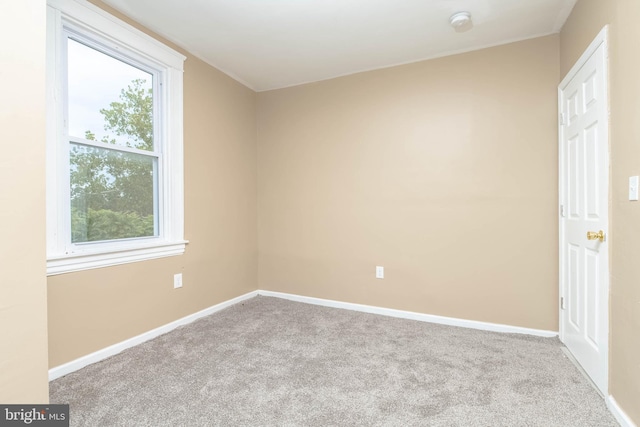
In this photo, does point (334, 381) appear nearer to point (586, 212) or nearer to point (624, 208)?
point (624, 208)

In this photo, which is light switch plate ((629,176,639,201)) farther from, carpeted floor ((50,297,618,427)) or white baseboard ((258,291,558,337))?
white baseboard ((258,291,558,337))

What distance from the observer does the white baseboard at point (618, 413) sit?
1449 millimetres

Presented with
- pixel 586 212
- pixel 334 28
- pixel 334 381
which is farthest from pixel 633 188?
pixel 334 28

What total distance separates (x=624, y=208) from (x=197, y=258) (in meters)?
3.05

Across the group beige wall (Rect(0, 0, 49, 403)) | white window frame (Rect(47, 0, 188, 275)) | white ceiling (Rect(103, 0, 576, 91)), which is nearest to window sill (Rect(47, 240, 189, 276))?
white window frame (Rect(47, 0, 188, 275))

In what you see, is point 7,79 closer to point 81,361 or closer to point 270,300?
point 81,361

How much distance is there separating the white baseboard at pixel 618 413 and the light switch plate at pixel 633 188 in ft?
3.35

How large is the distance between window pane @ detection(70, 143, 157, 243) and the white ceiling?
42.3 inches

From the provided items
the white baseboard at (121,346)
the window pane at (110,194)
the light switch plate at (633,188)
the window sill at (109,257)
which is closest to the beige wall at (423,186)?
the white baseboard at (121,346)

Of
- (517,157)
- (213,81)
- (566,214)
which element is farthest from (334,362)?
(213,81)

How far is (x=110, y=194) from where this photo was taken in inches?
90.7

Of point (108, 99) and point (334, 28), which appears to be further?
point (334, 28)

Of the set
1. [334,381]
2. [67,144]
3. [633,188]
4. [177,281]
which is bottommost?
[334,381]

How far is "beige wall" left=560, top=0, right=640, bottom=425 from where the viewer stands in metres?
1.42
